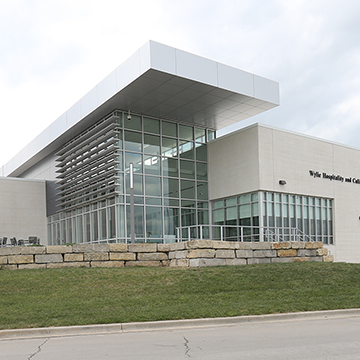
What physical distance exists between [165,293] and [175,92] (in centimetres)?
1395

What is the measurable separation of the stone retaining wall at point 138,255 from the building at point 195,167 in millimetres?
4969

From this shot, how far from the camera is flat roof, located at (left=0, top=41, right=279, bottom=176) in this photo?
2267 cm

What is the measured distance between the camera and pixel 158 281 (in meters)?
14.8

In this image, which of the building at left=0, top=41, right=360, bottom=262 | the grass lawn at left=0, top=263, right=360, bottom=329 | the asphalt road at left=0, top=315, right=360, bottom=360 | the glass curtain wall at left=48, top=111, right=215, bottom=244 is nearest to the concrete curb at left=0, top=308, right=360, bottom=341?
the asphalt road at left=0, top=315, right=360, bottom=360

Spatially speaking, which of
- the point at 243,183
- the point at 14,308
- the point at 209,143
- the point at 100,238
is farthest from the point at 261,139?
the point at 14,308

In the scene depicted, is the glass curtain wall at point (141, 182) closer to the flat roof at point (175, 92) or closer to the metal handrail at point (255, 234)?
the metal handrail at point (255, 234)

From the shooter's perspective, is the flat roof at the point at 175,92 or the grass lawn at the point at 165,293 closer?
the grass lawn at the point at 165,293

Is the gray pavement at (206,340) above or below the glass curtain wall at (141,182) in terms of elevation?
below

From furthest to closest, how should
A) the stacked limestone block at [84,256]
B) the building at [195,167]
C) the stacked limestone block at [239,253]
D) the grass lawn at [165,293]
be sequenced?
the building at [195,167] → the stacked limestone block at [239,253] → the stacked limestone block at [84,256] → the grass lawn at [165,293]

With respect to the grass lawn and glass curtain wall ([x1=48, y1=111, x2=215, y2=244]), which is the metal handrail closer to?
glass curtain wall ([x1=48, y1=111, x2=215, y2=244])

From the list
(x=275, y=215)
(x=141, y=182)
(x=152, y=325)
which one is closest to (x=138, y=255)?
(x=152, y=325)

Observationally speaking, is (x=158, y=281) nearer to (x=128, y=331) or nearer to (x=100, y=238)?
(x=128, y=331)

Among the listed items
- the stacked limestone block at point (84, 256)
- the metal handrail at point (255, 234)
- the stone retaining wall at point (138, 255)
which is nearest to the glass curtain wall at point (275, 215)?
the metal handrail at point (255, 234)

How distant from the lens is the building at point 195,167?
25391 millimetres
